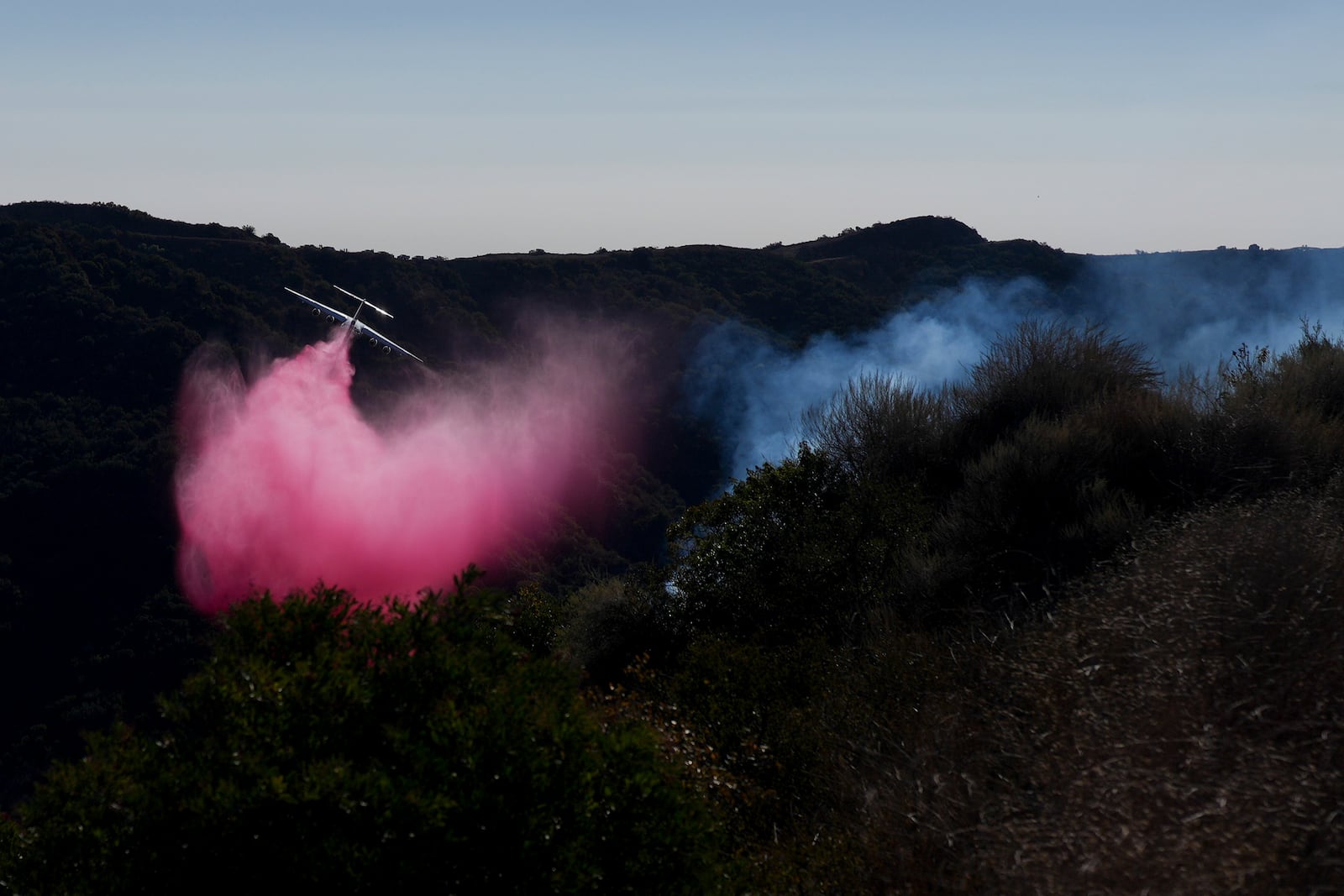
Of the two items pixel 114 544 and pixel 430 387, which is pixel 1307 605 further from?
pixel 430 387

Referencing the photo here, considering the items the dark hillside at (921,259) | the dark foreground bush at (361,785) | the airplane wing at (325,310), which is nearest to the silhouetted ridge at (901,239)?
the dark hillside at (921,259)

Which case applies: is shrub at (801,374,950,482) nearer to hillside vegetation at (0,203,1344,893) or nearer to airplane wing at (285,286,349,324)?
hillside vegetation at (0,203,1344,893)

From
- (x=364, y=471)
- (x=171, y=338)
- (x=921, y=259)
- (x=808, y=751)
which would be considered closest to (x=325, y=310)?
(x=364, y=471)

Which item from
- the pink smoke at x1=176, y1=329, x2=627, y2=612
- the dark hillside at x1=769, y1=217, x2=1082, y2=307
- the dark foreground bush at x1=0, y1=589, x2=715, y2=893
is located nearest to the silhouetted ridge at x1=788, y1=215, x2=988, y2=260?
the dark hillside at x1=769, y1=217, x2=1082, y2=307

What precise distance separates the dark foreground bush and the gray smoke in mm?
60073

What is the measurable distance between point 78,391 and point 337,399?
1571 centimetres

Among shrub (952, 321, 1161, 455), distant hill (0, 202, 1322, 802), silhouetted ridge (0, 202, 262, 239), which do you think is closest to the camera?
shrub (952, 321, 1161, 455)

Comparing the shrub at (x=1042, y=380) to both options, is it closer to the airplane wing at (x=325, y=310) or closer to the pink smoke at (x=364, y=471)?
the pink smoke at (x=364, y=471)

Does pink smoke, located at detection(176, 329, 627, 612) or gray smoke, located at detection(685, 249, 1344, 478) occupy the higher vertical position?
gray smoke, located at detection(685, 249, 1344, 478)

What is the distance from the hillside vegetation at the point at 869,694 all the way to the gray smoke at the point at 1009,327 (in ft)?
157

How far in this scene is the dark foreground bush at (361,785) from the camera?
6.77 meters

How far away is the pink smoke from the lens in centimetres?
5906

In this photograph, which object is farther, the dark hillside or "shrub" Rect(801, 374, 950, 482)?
the dark hillside

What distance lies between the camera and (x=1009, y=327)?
79.9 metres
